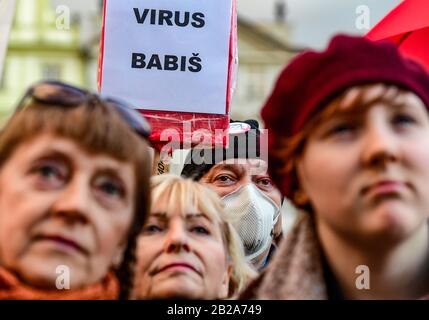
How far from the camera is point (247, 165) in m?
2.76

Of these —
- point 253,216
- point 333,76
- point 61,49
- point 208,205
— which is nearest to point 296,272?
point 208,205

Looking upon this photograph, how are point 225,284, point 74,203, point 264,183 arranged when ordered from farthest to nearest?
1. point 264,183
2. point 225,284
3. point 74,203

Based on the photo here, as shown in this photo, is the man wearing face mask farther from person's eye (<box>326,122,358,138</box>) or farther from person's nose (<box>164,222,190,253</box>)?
person's eye (<box>326,122,358,138</box>)

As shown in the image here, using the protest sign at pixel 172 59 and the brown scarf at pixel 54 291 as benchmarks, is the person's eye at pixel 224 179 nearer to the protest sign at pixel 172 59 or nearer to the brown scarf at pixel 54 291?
the protest sign at pixel 172 59

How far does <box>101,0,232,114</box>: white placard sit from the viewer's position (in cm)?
239

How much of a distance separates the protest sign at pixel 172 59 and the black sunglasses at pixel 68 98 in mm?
450

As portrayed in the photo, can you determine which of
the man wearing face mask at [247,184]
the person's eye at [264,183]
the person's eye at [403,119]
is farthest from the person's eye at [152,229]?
the person's eye at [264,183]

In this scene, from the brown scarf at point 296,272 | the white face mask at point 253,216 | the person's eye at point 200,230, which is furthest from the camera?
the white face mask at point 253,216

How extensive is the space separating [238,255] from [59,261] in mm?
522

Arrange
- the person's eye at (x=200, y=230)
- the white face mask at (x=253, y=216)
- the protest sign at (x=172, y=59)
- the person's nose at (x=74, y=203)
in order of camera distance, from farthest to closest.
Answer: the white face mask at (x=253, y=216) → the protest sign at (x=172, y=59) → the person's eye at (x=200, y=230) → the person's nose at (x=74, y=203)

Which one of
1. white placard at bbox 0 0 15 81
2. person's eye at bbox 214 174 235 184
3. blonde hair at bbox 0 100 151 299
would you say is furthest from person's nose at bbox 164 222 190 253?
white placard at bbox 0 0 15 81

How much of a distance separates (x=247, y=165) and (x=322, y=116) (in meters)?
0.96

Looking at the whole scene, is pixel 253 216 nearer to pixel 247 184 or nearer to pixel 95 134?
pixel 247 184

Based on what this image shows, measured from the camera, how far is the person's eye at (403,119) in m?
1.78
